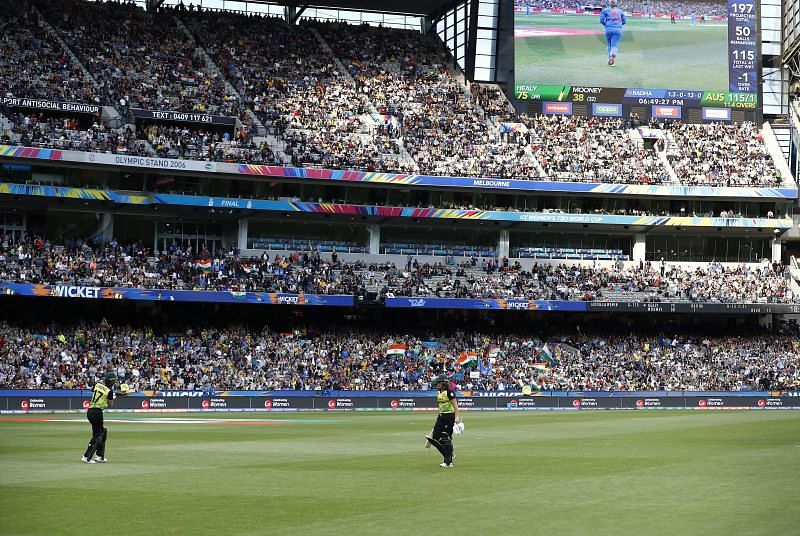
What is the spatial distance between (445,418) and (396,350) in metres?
43.7

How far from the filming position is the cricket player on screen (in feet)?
260

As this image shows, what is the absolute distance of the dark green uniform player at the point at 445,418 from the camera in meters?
21.7

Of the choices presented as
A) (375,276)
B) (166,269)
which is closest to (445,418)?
(166,269)

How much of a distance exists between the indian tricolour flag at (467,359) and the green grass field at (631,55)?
23.6 m

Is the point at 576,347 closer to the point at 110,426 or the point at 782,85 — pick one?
the point at 782,85

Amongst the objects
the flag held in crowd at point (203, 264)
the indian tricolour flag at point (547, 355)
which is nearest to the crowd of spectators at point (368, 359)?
the indian tricolour flag at point (547, 355)

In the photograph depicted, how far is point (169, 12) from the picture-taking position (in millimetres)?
78625

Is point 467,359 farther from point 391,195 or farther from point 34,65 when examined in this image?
point 34,65

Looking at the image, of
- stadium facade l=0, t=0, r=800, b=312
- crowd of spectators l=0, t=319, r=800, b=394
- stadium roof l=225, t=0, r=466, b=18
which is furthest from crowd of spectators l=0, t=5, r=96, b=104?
stadium roof l=225, t=0, r=466, b=18

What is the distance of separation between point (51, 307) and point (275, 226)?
53.9 ft

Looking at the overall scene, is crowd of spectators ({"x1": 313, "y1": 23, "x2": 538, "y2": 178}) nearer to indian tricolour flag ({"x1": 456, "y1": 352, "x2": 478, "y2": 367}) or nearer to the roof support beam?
the roof support beam

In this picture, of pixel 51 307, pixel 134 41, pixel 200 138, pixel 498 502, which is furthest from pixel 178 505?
pixel 134 41

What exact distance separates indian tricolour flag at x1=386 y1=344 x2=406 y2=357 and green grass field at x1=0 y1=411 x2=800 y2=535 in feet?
101

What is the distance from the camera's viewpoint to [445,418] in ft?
71.1
